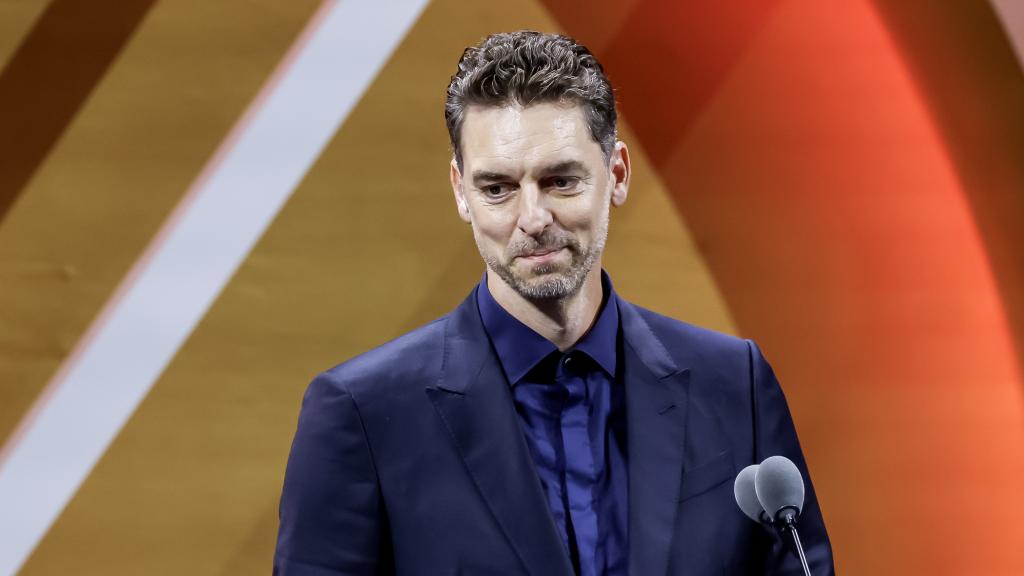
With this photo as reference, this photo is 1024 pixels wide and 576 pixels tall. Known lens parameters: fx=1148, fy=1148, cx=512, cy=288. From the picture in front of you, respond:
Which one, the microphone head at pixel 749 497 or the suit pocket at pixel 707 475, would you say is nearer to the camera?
the microphone head at pixel 749 497

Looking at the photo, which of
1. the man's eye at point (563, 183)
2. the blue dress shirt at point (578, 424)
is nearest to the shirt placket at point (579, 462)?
the blue dress shirt at point (578, 424)

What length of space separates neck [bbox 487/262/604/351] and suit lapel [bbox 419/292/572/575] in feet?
0.19

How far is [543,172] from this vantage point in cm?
155

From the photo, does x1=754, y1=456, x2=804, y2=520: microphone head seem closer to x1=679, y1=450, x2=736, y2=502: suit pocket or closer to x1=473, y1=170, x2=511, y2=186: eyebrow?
x1=679, y1=450, x2=736, y2=502: suit pocket

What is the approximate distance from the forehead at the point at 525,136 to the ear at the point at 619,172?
0.09m

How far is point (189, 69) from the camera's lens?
2.25 metres

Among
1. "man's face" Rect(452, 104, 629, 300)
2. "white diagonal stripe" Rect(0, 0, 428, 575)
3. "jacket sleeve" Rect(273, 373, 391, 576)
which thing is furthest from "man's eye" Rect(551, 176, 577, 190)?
"white diagonal stripe" Rect(0, 0, 428, 575)

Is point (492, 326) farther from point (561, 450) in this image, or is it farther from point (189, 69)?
point (189, 69)

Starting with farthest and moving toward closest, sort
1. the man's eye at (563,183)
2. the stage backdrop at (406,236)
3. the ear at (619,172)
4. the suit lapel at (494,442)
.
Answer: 1. the stage backdrop at (406,236)
2. the ear at (619,172)
3. the man's eye at (563,183)
4. the suit lapel at (494,442)

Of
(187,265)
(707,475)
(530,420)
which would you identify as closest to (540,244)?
(530,420)

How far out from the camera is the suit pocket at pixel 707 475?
156 cm

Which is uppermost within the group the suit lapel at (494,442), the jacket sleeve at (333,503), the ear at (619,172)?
the ear at (619,172)

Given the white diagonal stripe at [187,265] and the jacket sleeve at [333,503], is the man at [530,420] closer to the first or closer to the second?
the jacket sleeve at [333,503]

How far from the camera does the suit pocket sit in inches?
61.6
